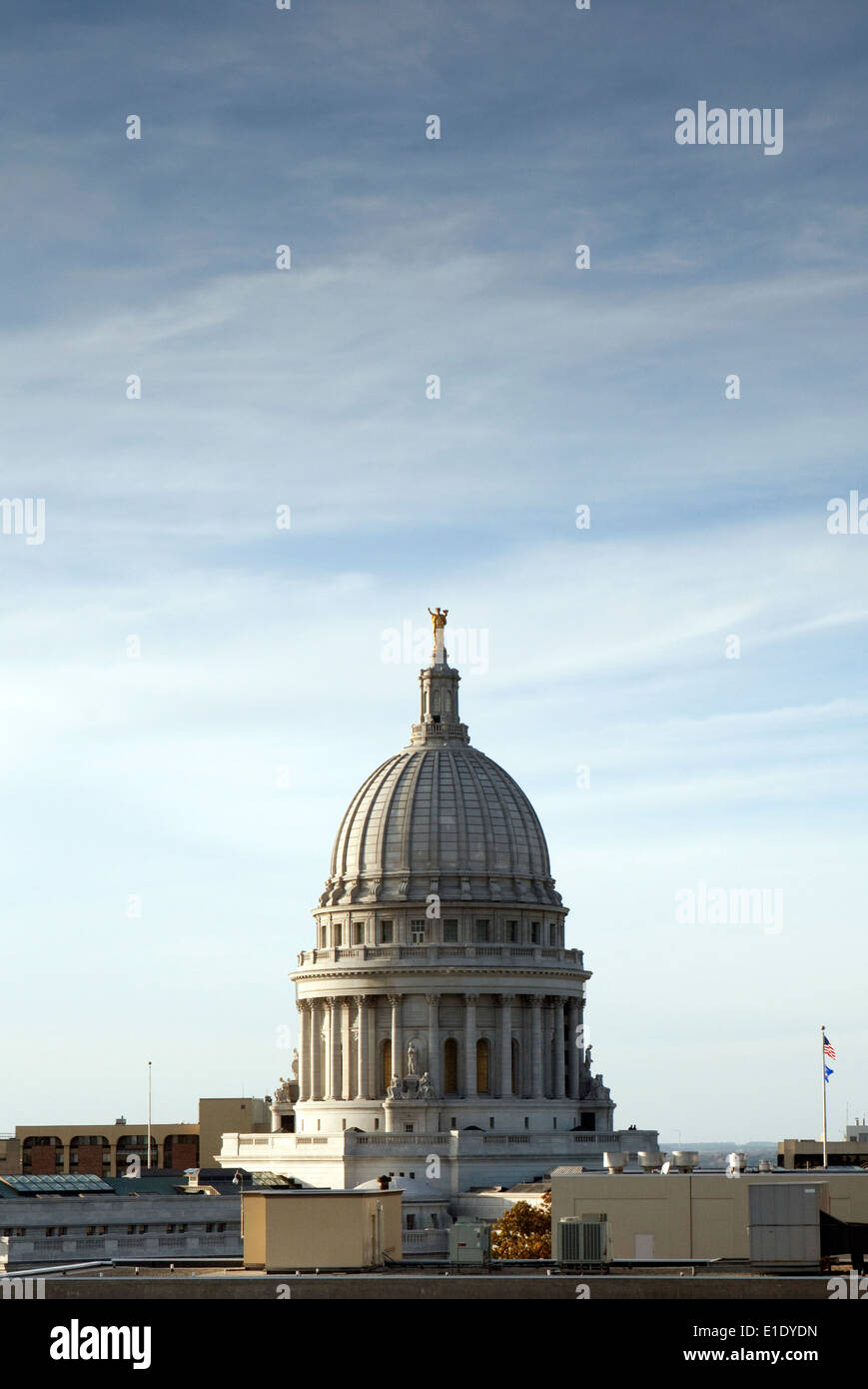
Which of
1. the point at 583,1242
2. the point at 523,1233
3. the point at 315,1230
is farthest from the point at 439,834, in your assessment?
the point at 315,1230

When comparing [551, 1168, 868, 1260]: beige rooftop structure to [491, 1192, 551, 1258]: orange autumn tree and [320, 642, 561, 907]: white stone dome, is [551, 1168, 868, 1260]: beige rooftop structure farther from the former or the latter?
[320, 642, 561, 907]: white stone dome

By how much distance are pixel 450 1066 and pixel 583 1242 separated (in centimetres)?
11065

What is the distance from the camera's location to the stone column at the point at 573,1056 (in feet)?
574

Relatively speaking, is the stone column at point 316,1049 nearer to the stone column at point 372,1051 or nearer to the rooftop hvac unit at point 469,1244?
the stone column at point 372,1051

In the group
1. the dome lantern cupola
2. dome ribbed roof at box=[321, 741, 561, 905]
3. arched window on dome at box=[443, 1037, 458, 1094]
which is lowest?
arched window on dome at box=[443, 1037, 458, 1094]

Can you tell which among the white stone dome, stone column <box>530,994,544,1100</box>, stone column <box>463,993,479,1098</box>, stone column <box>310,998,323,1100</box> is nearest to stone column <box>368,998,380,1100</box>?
stone column <box>310,998,323,1100</box>

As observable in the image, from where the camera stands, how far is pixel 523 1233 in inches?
4995

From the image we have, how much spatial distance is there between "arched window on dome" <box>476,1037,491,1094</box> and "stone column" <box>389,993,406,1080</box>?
5.34m

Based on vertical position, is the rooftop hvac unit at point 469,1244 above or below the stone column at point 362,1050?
below

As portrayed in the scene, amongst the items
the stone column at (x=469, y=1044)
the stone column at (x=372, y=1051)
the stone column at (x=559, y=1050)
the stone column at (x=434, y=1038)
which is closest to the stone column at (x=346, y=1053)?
the stone column at (x=372, y=1051)

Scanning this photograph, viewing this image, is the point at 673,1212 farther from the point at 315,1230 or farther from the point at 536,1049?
the point at 536,1049

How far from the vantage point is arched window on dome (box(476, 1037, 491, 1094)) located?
170 metres
